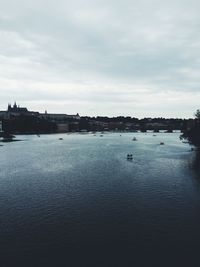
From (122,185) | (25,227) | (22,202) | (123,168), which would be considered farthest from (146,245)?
(123,168)

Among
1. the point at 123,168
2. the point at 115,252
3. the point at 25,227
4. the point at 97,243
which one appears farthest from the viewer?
the point at 123,168

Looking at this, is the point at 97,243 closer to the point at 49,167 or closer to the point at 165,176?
the point at 165,176

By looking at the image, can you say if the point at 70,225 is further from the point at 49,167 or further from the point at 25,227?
the point at 49,167

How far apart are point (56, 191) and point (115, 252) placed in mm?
27665

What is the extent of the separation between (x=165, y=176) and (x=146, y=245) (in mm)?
41639

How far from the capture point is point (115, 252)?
33531 millimetres

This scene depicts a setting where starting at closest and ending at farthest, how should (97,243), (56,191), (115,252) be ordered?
(115,252), (97,243), (56,191)

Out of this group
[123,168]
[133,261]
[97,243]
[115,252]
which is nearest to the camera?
[133,261]

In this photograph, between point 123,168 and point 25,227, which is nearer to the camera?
point 25,227

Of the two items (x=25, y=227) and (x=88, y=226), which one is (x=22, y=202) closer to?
(x=25, y=227)

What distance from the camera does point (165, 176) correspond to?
75.3 meters

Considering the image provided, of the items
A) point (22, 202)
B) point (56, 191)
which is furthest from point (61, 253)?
point (56, 191)

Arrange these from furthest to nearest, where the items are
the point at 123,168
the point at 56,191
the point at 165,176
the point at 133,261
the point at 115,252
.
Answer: the point at 123,168
the point at 165,176
the point at 56,191
the point at 115,252
the point at 133,261

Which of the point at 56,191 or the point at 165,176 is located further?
the point at 165,176
